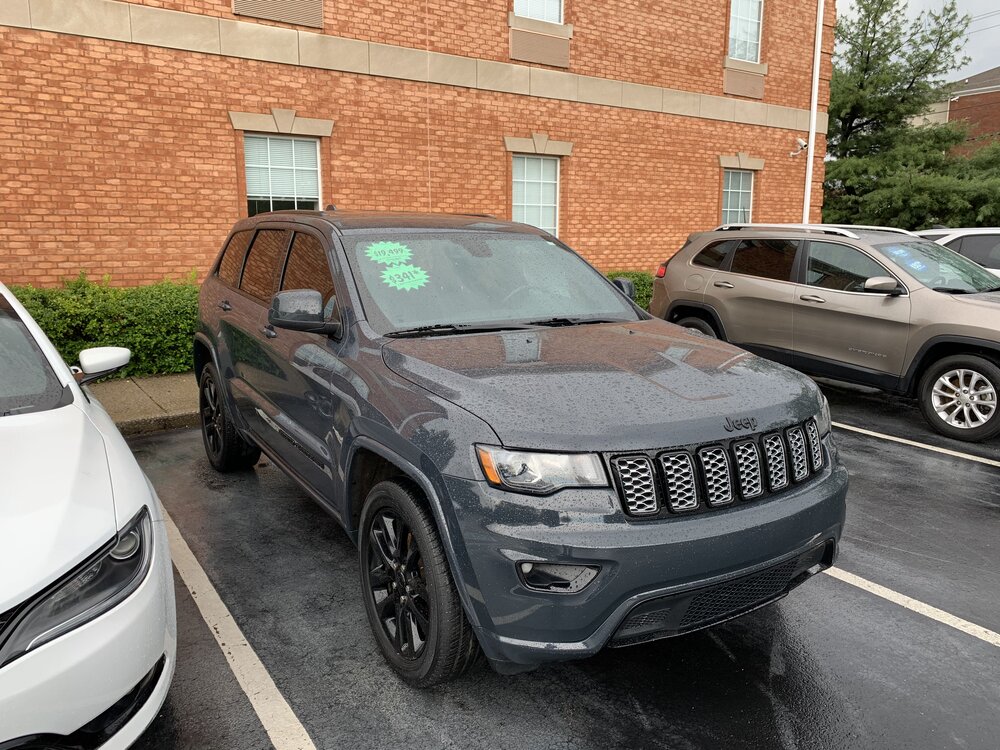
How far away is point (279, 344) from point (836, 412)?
19.3 feet

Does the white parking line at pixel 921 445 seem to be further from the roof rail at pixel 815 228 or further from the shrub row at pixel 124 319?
the shrub row at pixel 124 319

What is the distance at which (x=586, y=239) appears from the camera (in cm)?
1305

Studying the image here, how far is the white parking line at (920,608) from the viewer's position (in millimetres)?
3460

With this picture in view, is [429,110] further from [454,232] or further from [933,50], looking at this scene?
[933,50]

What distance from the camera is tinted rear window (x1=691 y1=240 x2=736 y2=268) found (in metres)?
8.66

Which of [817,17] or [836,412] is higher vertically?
[817,17]

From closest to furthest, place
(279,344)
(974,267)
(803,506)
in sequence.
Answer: (803,506)
(279,344)
(974,267)

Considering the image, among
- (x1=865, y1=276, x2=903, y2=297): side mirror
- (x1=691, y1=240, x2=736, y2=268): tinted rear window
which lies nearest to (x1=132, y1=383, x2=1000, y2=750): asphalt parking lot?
(x1=865, y1=276, x2=903, y2=297): side mirror

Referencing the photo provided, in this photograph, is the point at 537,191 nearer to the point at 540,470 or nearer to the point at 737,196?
the point at 737,196

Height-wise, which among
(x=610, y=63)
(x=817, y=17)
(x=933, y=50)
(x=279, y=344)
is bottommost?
(x=279, y=344)

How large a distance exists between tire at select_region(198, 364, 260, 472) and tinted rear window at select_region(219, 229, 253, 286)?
65 centimetres

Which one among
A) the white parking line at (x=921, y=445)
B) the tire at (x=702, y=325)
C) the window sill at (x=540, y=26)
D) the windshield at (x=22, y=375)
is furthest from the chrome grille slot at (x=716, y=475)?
the window sill at (x=540, y=26)

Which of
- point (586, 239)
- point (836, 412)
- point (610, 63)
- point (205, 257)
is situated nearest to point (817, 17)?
point (610, 63)

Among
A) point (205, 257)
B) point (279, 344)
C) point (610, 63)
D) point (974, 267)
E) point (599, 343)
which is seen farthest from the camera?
point (610, 63)
